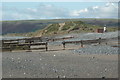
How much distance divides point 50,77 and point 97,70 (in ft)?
15.1

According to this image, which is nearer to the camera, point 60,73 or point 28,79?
point 28,79

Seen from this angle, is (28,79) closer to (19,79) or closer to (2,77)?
(19,79)

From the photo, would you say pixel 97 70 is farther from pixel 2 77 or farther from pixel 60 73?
A: pixel 2 77

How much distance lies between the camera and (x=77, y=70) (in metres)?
23.0

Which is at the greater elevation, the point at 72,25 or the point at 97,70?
the point at 72,25

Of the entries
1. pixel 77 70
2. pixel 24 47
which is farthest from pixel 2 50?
pixel 77 70

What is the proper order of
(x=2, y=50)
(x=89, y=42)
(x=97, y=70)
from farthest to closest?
(x=89, y=42)
(x=2, y=50)
(x=97, y=70)

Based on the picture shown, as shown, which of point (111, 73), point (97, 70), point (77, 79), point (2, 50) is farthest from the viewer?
point (2, 50)

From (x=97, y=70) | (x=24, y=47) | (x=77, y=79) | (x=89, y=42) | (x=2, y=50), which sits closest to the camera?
(x=77, y=79)

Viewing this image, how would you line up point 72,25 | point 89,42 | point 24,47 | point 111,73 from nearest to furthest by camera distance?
point 111,73 → point 24,47 → point 89,42 → point 72,25

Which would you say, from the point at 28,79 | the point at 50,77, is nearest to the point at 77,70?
the point at 50,77

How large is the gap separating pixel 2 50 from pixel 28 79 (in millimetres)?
25144

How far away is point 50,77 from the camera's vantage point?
65.8 feet

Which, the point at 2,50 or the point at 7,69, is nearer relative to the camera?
the point at 7,69
